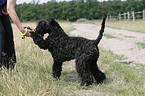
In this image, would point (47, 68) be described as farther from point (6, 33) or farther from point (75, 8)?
point (75, 8)

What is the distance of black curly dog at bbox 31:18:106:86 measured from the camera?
2.95m

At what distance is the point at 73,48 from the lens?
309 centimetres

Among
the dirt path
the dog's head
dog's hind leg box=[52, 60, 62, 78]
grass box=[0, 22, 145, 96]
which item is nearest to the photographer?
grass box=[0, 22, 145, 96]

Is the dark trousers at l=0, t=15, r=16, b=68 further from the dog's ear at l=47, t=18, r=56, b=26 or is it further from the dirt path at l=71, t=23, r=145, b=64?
the dirt path at l=71, t=23, r=145, b=64

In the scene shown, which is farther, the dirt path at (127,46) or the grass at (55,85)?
the dirt path at (127,46)

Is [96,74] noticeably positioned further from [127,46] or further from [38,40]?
[127,46]

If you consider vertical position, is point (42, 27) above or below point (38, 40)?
above

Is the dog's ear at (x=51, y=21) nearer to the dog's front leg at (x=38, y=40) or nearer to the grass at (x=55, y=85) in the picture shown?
the dog's front leg at (x=38, y=40)

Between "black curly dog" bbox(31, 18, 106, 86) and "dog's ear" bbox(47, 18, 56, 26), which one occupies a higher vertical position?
"dog's ear" bbox(47, 18, 56, 26)

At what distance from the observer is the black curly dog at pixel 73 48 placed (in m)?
2.95

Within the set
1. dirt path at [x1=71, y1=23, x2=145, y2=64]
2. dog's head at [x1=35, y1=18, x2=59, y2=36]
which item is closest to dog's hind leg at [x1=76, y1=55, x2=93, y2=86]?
dog's head at [x1=35, y1=18, x2=59, y2=36]

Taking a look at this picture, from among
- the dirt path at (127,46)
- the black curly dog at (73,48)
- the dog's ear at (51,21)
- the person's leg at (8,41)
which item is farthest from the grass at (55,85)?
the dirt path at (127,46)

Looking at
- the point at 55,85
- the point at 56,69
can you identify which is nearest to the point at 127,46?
the point at 56,69

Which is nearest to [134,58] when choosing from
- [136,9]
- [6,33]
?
[6,33]
